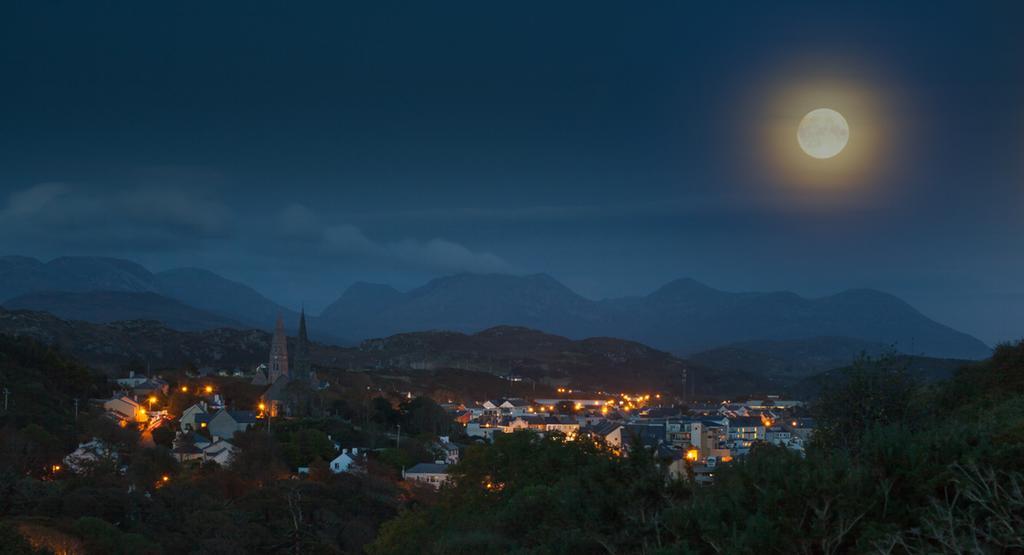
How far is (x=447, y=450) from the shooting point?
4947cm

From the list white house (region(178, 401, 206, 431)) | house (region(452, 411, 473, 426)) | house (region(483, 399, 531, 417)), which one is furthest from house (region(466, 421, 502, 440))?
white house (region(178, 401, 206, 431))

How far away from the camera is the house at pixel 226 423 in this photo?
5100cm

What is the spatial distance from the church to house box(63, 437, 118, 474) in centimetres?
2265

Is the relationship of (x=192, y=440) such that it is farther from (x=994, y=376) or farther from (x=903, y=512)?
(x=903, y=512)

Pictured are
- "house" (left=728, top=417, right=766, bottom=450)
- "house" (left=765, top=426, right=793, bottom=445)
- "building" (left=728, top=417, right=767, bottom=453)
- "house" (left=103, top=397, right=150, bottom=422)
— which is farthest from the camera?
"house" (left=728, top=417, right=766, bottom=450)

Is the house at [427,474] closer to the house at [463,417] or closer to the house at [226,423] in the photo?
the house at [226,423]

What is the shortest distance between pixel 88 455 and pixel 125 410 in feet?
59.9

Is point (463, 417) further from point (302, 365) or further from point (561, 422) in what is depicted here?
point (302, 365)

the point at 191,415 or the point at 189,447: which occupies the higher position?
the point at 191,415

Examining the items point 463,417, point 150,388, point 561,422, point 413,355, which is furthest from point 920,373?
point 413,355

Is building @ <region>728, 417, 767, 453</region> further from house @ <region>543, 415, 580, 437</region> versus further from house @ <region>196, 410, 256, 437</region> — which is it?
house @ <region>196, 410, 256, 437</region>

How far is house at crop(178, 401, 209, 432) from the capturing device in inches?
2090

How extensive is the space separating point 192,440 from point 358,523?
746 inches

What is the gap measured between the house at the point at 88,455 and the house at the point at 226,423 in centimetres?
1201
